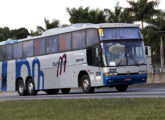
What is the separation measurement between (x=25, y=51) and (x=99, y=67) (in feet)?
26.0

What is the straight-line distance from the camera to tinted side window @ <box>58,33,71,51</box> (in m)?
28.2

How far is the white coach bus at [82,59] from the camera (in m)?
25.8

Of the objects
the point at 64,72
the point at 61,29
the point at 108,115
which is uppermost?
the point at 61,29

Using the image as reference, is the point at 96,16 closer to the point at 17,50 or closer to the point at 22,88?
the point at 17,50

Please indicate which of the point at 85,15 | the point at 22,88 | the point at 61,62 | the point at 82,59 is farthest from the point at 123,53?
the point at 85,15

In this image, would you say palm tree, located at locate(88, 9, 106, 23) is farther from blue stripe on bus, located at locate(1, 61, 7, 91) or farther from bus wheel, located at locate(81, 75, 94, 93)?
bus wheel, located at locate(81, 75, 94, 93)

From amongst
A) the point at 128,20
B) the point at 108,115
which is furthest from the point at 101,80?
the point at 128,20

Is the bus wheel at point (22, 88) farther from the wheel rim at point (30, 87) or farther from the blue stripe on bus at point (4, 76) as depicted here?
the blue stripe on bus at point (4, 76)

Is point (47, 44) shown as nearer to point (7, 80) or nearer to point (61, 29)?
point (61, 29)

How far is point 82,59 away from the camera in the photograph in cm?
2702

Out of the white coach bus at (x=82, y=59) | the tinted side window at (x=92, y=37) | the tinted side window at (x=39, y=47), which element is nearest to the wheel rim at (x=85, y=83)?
the white coach bus at (x=82, y=59)

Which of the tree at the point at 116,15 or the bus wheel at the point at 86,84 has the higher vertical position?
the tree at the point at 116,15

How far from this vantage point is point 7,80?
34.4m

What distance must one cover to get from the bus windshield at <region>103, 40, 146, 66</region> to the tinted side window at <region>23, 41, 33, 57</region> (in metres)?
7.48
